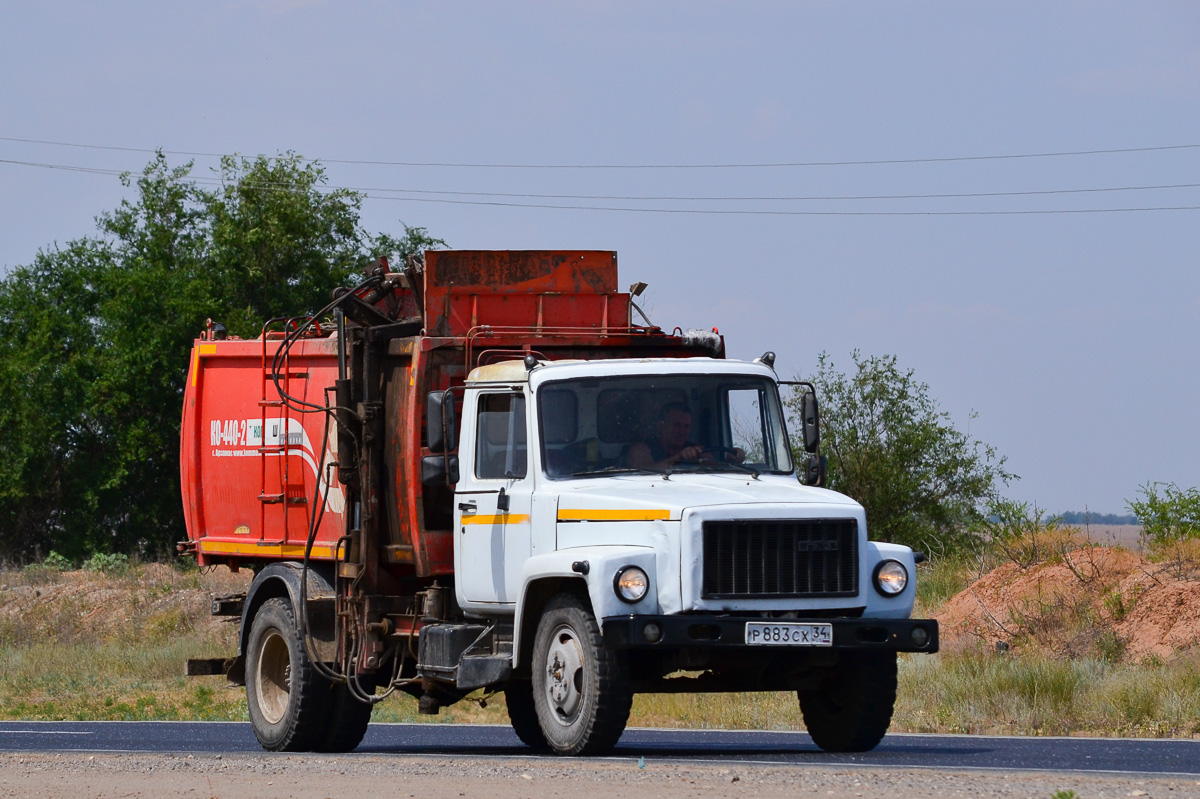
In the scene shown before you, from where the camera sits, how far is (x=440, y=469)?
1127cm

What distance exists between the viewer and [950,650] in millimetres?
21125

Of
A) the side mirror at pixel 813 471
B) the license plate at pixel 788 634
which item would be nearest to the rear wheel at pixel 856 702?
the license plate at pixel 788 634

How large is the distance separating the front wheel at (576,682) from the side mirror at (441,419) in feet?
4.74

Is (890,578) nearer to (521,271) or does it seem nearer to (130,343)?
(521,271)

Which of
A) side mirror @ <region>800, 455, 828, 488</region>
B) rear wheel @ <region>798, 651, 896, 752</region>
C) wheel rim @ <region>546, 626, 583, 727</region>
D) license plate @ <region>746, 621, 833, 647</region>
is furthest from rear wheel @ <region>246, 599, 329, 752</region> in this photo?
license plate @ <region>746, 621, 833, 647</region>

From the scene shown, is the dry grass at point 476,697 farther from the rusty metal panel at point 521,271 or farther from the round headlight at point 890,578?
the rusty metal panel at point 521,271

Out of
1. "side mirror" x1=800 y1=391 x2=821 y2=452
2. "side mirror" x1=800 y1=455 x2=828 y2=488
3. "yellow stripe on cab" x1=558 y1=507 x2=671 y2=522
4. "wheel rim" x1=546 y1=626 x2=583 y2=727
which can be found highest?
"side mirror" x1=800 y1=391 x2=821 y2=452

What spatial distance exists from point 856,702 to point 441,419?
3.27 metres

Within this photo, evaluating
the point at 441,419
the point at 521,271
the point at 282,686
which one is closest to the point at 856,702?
the point at 441,419

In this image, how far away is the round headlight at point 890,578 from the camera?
10.4 m

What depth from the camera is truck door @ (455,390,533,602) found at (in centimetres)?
1105

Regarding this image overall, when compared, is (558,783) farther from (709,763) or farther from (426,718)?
(426,718)

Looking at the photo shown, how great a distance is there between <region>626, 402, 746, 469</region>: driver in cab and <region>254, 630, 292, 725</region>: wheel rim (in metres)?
3.93

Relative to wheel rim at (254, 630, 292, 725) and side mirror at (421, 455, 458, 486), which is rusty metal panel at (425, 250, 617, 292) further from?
wheel rim at (254, 630, 292, 725)
